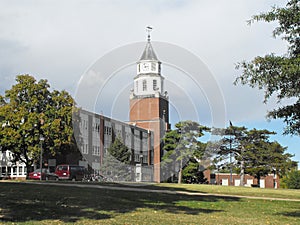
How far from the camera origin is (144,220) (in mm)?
11656

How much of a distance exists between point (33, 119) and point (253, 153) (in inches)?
1021

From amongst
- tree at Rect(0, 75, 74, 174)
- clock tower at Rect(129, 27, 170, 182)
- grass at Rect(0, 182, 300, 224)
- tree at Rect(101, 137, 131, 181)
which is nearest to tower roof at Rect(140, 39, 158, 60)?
clock tower at Rect(129, 27, 170, 182)

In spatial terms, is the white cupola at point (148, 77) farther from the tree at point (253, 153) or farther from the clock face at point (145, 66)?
the tree at point (253, 153)

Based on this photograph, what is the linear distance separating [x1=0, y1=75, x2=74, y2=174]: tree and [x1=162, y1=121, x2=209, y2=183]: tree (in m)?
17.0

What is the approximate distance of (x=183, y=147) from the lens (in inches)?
2309

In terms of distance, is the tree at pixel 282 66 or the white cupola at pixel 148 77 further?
the white cupola at pixel 148 77

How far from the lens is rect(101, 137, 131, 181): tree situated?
55.5 m

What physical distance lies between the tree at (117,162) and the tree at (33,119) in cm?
1018

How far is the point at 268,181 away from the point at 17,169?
159 feet

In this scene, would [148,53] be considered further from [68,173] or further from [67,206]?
[67,206]

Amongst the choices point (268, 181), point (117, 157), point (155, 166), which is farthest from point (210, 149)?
point (268, 181)

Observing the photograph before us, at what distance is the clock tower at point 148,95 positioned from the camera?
248ft

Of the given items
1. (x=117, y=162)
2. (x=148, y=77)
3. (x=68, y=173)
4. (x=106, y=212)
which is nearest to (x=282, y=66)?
(x=106, y=212)

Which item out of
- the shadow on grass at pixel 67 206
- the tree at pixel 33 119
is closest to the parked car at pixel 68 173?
the tree at pixel 33 119
